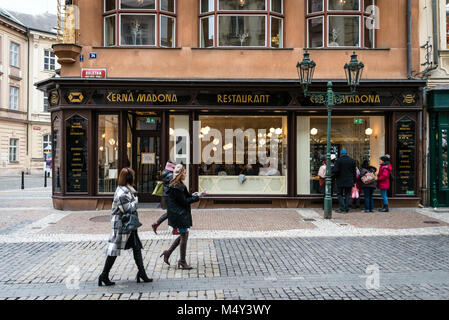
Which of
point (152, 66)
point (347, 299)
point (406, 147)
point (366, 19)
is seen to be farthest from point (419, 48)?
point (347, 299)

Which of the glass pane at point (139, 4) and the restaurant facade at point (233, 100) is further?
the glass pane at point (139, 4)

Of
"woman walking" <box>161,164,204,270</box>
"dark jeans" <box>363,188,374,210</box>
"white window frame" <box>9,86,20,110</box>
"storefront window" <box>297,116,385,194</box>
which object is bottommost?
"dark jeans" <box>363,188,374,210</box>

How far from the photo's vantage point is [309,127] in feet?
46.5

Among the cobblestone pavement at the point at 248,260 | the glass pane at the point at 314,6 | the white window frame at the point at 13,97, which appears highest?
the white window frame at the point at 13,97

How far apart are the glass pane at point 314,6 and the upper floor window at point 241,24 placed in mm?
1038

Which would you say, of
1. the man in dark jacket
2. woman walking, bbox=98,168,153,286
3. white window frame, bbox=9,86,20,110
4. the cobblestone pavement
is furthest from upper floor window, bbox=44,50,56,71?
woman walking, bbox=98,168,153,286

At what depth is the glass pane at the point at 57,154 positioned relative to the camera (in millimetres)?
13688

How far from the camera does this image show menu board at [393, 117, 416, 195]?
1366 cm

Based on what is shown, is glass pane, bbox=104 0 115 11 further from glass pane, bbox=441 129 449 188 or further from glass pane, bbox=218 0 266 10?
glass pane, bbox=441 129 449 188

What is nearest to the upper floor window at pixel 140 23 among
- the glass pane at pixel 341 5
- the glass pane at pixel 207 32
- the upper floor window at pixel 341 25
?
the glass pane at pixel 207 32

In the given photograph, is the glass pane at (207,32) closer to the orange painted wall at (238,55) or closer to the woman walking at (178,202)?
the orange painted wall at (238,55)

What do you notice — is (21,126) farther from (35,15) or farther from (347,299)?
(347,299)

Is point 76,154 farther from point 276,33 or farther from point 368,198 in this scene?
point 368,198

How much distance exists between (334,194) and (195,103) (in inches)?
230
